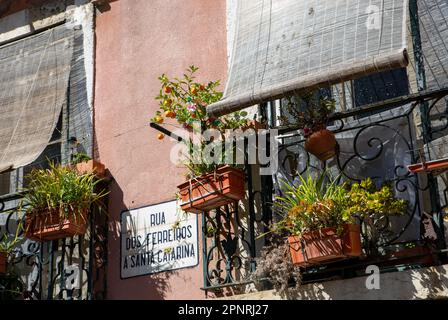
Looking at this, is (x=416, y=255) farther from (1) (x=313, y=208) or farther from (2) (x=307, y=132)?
(2) (x=307, y=132)

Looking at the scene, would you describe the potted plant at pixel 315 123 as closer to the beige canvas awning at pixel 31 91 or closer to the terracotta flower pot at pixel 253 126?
the terracotta flower pot at pixel 253 126

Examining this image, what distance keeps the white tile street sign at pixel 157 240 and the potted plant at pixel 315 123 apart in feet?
4.20

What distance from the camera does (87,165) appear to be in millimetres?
8492

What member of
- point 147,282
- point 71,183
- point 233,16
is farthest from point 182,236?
point 233,16

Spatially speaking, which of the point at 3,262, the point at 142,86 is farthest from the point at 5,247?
the point at 142,86

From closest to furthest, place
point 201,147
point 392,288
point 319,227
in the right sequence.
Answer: point 392,288 < point 319,227 < point 201,147

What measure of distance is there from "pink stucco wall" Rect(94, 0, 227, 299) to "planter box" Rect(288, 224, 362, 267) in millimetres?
1454

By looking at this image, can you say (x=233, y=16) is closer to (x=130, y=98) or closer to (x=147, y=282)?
(x=130, y=98)

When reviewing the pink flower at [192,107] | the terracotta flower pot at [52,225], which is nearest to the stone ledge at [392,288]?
the pink flower at [192,107]

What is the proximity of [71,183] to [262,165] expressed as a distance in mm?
1653

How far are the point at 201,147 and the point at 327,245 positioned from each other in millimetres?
1487

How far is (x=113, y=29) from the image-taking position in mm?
9242

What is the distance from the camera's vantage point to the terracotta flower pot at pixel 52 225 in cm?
804

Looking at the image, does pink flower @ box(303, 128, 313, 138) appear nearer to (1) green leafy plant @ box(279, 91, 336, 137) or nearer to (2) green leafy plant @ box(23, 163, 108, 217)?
(1) green leafy plant @ box(279, 91, 336, 137)
